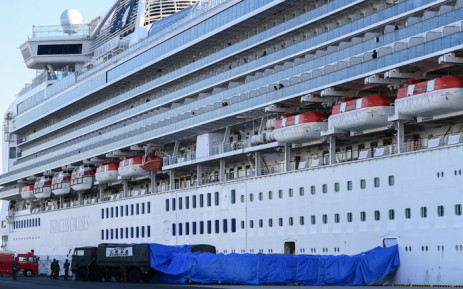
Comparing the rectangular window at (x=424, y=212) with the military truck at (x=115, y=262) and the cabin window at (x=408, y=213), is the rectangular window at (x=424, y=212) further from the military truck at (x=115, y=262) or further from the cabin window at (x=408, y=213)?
the military truck at (x=115, y=262)

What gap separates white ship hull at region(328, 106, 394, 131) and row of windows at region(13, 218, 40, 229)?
160 feet

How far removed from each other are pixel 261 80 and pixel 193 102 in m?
8.51

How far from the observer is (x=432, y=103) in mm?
36219

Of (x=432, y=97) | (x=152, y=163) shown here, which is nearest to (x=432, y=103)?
(x=432, y=97)

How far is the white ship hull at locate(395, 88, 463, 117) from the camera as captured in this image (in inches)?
1403

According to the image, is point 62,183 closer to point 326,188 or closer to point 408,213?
point 326,188

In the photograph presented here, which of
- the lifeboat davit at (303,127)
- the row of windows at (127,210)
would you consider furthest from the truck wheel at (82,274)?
the lifeboat davit at (303,127)

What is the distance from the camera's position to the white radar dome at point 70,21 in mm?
85812

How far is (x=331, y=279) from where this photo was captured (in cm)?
3847

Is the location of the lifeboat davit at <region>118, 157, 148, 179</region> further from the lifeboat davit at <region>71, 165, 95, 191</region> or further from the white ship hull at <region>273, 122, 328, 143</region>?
the white ship hull at <region>273, 122, 328, 143</region>

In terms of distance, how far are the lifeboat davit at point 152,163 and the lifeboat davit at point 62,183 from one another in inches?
691

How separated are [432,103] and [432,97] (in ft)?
0.84

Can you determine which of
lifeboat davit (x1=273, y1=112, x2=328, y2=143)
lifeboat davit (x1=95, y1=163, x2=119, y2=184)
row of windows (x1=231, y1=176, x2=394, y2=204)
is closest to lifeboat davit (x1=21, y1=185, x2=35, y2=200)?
lifeboat davit (x1=95, y1=163, x2=119, y2=184)

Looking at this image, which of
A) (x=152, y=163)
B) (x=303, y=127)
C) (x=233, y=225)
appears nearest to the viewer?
(x=303, y=127)
